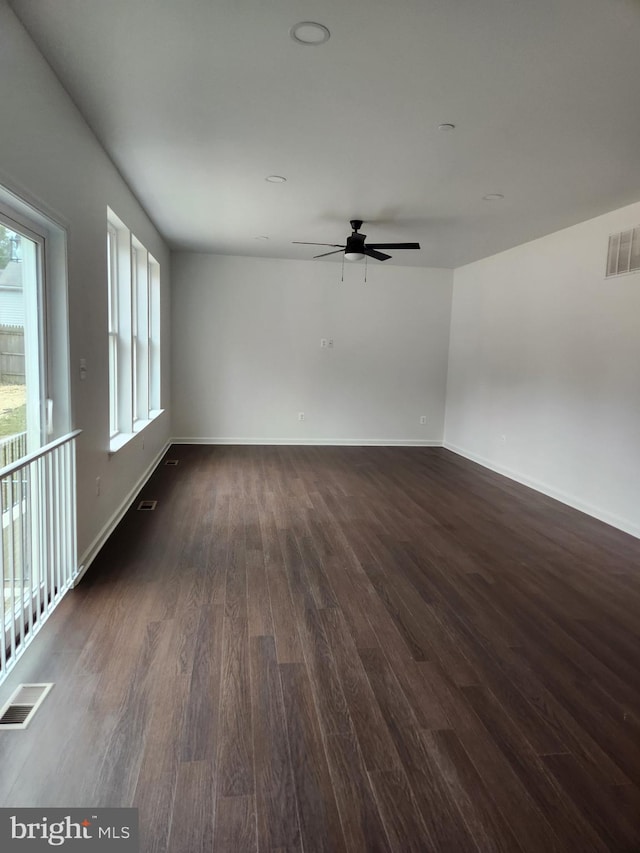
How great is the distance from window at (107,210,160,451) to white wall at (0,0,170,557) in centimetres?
20

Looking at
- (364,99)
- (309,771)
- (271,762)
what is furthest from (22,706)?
(364,99)

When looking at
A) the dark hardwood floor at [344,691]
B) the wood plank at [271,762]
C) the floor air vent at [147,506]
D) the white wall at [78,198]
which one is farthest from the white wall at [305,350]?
the wood plank at [271,762]

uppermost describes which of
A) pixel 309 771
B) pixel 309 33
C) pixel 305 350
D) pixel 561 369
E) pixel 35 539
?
pixel 309 33

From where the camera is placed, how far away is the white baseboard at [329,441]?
7.04 m

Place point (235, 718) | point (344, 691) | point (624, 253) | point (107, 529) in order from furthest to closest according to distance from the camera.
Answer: point (624, 253) → point (107, 529) → point (344, 691) → point (235, 718)

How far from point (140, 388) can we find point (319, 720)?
4.21 metres

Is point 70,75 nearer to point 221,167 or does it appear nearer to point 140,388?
point 221,167

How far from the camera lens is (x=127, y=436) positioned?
14.0 ft

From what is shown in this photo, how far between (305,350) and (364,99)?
456cm

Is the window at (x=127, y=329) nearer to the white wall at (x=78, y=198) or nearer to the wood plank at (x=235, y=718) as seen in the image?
the white wall at (x=78, y=198)

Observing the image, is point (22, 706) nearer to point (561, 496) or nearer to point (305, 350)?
point (561, 496)

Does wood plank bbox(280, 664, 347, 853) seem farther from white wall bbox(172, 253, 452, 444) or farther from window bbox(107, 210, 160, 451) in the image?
white wall bbox(172, 253, 452, 444)

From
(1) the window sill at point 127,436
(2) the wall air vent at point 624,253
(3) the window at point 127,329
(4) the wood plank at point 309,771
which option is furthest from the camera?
(3) the window at point 127,329

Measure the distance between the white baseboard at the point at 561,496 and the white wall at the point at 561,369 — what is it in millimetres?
13
